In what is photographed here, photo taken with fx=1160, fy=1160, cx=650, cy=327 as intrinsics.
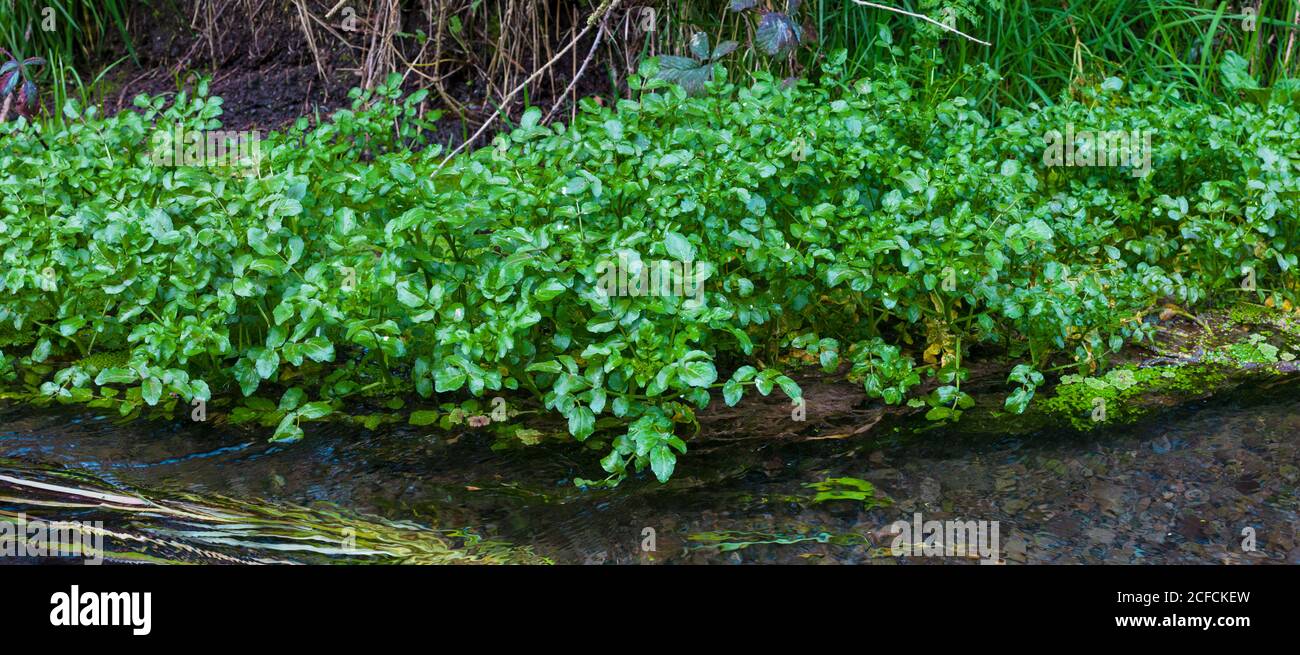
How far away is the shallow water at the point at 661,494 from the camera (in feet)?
7.59

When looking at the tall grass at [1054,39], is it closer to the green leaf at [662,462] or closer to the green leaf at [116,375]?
the green leaf at [662,462]

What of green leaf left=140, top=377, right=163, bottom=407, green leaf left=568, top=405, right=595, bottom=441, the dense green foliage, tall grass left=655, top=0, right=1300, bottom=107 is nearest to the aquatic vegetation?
the dense green foliage

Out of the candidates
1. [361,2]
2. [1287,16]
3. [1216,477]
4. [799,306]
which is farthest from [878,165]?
[361,2]

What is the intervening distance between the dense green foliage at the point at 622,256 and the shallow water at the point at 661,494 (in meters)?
0.13

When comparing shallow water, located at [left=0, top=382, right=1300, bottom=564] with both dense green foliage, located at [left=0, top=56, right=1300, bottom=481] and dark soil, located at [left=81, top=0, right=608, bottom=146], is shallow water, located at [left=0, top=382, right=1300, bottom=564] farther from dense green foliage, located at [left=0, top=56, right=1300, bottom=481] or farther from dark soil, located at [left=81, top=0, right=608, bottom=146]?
dark soil, located at [left=81, top=0, right=608, bottom=146]

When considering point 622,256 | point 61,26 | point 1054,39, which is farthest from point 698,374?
point 61,26

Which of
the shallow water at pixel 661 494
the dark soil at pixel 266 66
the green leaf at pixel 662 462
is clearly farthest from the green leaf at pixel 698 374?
the dark soil at pixel 266 66

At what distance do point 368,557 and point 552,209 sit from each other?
1023mm

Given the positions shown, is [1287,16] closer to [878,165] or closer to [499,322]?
[878,165]

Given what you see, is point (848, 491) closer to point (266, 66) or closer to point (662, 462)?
point (662, 462)

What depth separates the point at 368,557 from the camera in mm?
2301

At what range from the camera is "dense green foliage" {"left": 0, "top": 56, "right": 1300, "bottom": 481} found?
2.64 metres

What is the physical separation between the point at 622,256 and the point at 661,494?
0.52 meters

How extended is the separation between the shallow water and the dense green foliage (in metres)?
0.13
